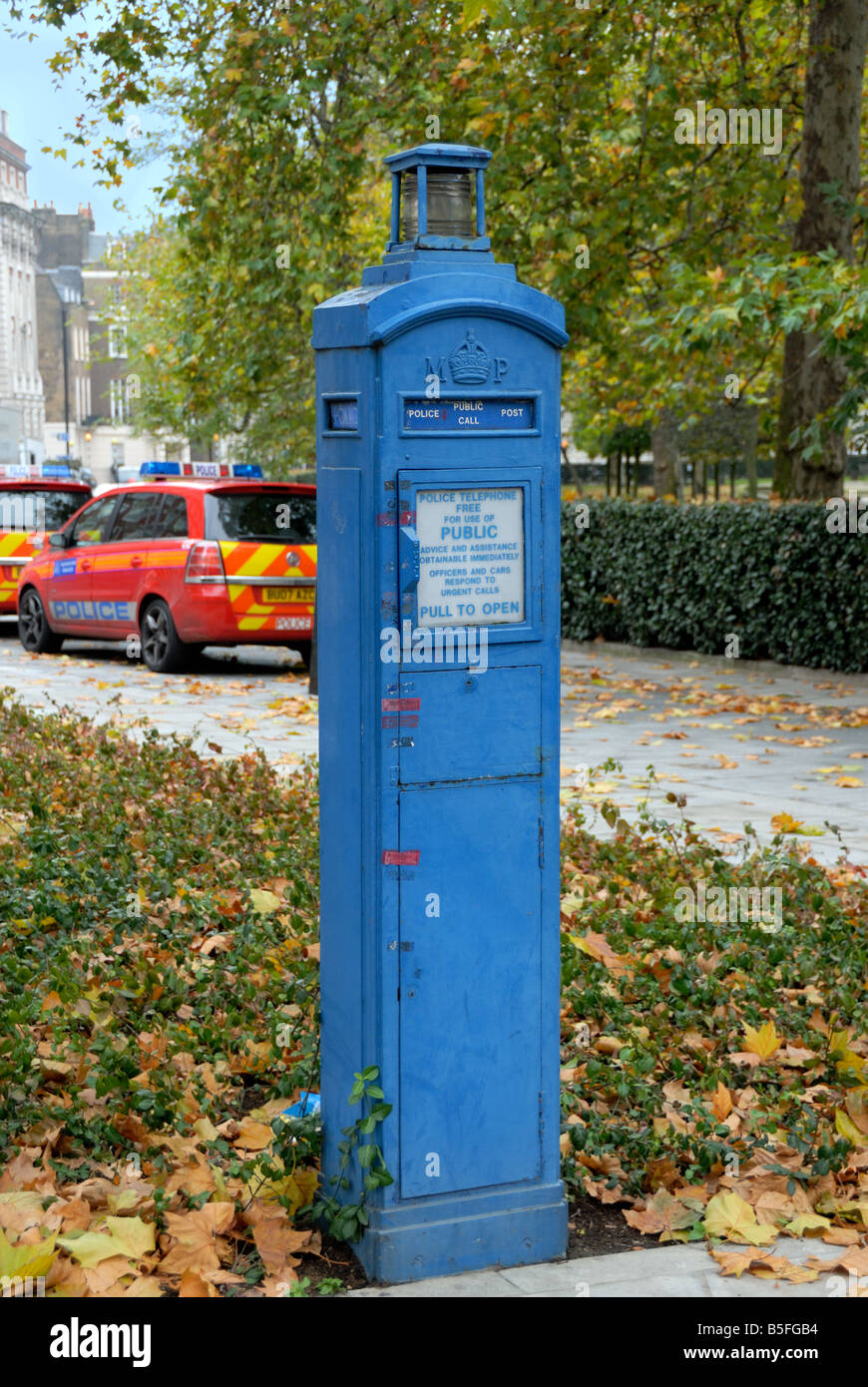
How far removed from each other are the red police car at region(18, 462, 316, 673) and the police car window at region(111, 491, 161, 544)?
1cm

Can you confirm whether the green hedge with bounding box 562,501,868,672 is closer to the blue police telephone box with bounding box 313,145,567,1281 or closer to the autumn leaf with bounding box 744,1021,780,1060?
the autumn leaf with bounding box 744,1021,780,1060

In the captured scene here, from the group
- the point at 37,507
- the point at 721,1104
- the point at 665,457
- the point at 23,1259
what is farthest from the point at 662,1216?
the point at 665,457

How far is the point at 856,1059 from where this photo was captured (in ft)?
16.0

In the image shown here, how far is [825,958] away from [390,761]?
2.78m

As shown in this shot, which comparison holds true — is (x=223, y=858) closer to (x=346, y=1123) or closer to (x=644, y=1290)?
(x=346, y=1123)

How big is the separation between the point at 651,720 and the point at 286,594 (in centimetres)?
419

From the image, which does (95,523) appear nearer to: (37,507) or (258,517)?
(258,517)

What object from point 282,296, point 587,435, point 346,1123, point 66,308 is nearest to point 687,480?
point 587,435

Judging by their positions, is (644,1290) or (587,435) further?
(587,435)

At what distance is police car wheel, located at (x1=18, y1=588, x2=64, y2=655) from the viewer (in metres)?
18.3

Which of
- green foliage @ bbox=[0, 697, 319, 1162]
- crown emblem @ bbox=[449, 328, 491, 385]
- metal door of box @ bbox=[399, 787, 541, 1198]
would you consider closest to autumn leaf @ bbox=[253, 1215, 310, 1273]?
metal door of box @ bbox=[399, 787, 541, 1198]

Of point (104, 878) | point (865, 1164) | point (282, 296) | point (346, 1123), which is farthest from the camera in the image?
point (282, 296)

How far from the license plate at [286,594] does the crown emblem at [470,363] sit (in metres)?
11.7

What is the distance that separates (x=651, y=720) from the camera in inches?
499
